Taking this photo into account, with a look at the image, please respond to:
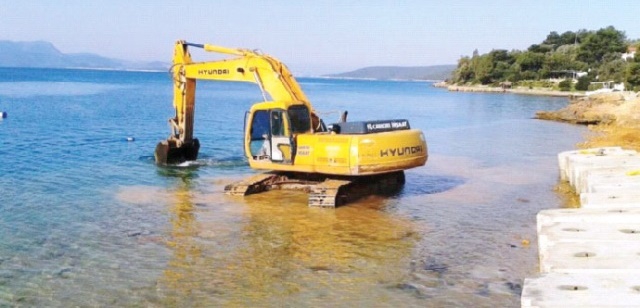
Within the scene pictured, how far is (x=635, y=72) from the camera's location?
218 ft

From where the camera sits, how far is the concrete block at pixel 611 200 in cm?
967

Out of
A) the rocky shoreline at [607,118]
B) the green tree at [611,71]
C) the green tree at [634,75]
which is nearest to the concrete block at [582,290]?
the rocky shoreline at [607,118]

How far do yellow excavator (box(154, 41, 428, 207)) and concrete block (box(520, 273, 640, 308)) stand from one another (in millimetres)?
7888

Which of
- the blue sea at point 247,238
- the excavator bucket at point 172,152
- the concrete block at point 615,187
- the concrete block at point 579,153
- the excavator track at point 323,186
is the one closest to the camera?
the blue sea at point 247,238

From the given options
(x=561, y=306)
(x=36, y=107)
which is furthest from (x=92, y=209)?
(x=36, y=107)

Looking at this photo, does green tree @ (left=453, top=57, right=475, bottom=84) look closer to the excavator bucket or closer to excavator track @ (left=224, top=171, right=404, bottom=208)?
the excavator bucket

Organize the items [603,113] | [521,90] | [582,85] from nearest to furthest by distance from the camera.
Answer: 1. [603,113]
2. [582,85]
3. [521,90]

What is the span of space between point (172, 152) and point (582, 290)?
15.9 meters

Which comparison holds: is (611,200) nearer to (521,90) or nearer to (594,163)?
(594,163)

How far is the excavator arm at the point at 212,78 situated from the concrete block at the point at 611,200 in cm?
691

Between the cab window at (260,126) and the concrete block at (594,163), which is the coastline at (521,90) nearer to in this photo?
the concrete block at (594,163)

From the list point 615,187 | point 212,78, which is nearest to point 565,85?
point 212,78

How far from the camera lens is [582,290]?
571 centimetres

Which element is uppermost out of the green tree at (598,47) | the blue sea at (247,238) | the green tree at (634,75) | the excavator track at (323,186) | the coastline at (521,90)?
the green tree at (598,47)
